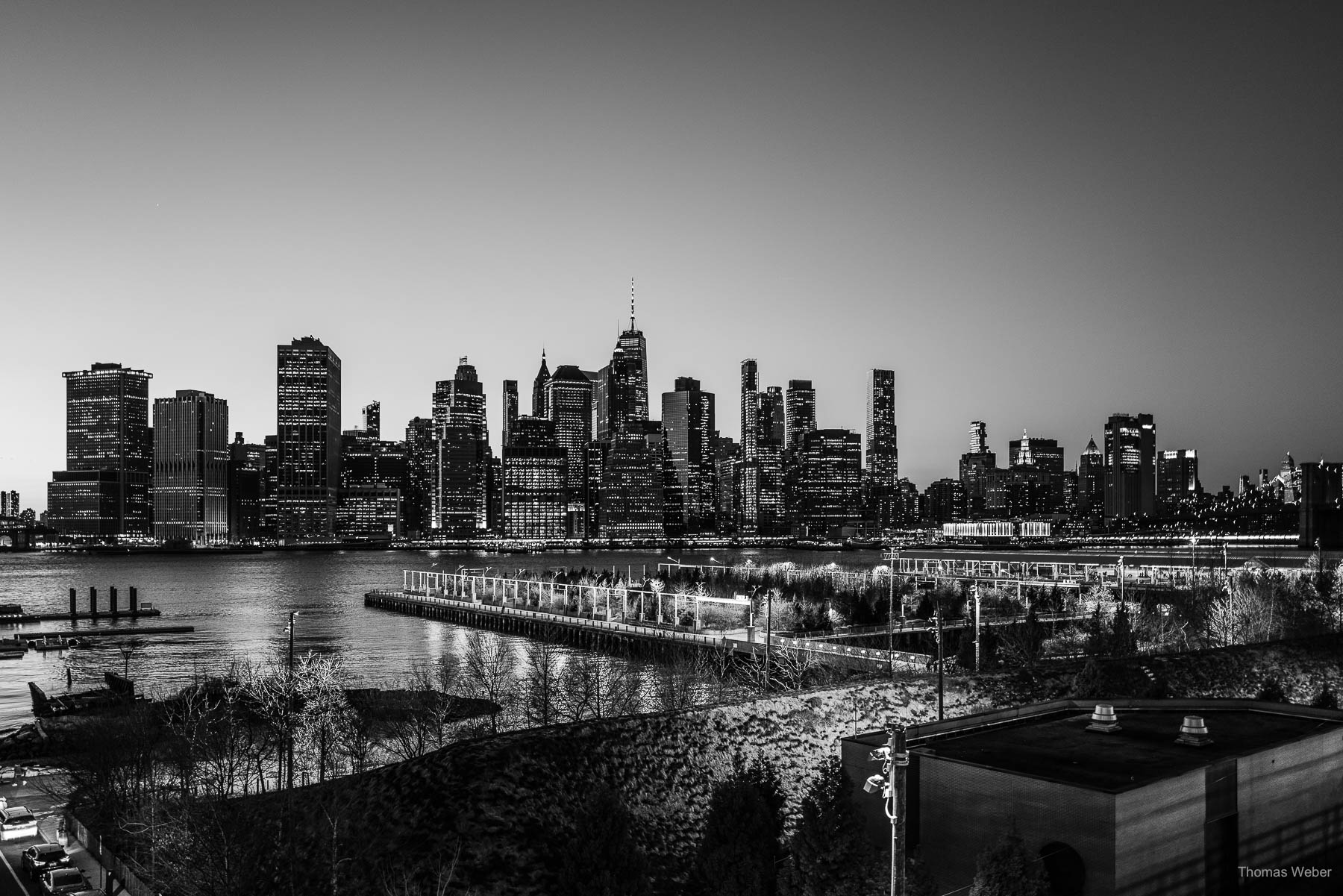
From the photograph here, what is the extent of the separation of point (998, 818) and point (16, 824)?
24567 millimetres

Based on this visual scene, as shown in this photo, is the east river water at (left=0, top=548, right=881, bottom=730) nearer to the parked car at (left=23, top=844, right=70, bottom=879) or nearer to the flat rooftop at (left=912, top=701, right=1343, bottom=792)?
the parked car at (left=23, top=844, right=70, bottom=879)

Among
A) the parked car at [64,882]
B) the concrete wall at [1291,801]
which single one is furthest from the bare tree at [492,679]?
the concrete wall at [1291,801]

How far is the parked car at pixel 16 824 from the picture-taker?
26766mm

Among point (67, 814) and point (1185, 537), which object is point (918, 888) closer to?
point (67, 814)

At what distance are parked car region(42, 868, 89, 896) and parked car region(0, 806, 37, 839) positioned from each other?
16.3ft

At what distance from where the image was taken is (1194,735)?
65.6 ft

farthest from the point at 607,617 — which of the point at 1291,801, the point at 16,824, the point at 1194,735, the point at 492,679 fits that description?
the point at 1291,801

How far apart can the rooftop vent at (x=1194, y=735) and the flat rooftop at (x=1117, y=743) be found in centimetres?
11

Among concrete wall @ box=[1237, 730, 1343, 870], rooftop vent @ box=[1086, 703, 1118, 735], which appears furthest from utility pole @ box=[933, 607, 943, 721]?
concrete wall @ box=[1237, 730, 1343, 870]

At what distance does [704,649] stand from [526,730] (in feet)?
124

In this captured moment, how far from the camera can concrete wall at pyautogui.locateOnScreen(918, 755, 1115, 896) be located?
52.5 feet

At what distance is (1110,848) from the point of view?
15.8 metres

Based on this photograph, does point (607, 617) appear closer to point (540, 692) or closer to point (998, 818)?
point (540, 692)

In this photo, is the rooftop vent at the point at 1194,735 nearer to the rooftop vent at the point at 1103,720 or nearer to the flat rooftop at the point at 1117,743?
the flat rooftop at the point at 1117,743
